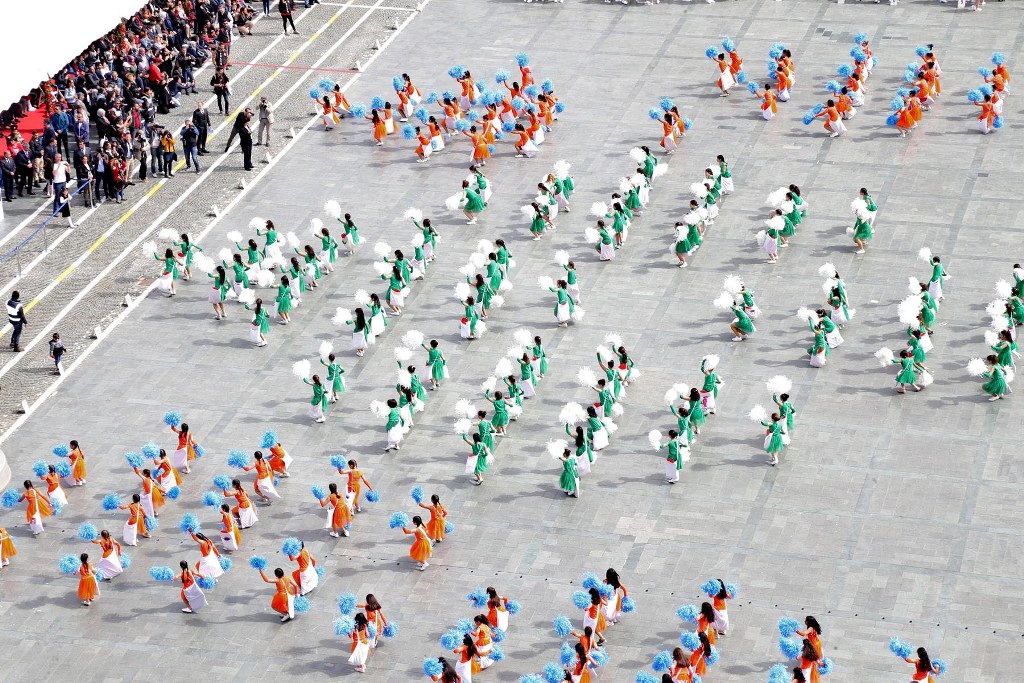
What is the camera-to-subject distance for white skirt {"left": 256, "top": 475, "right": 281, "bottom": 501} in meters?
36.0

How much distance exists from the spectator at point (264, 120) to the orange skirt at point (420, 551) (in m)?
21.7

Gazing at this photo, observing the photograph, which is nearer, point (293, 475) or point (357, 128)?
point (293, 475)

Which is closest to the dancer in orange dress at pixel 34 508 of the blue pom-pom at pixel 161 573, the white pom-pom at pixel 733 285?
the blue pom-pom at pixel 161 573

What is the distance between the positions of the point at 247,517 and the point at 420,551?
4.10 m

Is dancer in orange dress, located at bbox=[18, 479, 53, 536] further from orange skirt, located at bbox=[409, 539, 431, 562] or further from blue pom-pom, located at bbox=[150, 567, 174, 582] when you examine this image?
orange skirt, located at bbox=[409, 539, 431, 562]

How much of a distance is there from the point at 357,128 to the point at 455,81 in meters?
4.16

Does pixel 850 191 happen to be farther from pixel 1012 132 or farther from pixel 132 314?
pixel 132 314

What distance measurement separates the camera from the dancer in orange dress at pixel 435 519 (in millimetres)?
34072

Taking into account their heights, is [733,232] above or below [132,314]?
above

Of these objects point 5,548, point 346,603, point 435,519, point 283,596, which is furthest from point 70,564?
point 435,519

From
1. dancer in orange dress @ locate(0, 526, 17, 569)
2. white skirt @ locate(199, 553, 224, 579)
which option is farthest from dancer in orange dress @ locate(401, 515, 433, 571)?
dancer in orange dress @ locate(0, 526, 17, 569)

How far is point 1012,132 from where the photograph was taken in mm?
50656

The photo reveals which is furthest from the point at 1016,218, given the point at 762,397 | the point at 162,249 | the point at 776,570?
the point at 162,249

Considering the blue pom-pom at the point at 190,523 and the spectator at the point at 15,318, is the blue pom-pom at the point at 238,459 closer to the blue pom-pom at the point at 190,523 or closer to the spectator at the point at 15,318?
the blue pom-pom at the point at 190,523
